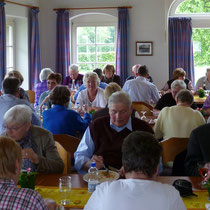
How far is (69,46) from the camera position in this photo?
9.78 meters

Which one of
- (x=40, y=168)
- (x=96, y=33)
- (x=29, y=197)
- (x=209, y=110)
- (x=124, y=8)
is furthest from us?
(x=96, y=33)

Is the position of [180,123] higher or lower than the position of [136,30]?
lower

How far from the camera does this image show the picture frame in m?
9.55

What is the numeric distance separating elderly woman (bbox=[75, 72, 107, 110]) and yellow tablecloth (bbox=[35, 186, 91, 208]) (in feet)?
11.5

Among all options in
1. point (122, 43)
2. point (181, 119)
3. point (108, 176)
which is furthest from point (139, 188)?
point (122, 43)

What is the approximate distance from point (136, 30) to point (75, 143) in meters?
6.36

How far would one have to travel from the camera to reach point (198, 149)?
300 centimetres

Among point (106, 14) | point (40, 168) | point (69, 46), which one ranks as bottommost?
point (40, 168)

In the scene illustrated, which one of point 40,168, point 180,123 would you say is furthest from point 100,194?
point 180,123

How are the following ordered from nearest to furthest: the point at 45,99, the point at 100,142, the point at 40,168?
the point at 40,168, the point at 100,142, the point at 45,99

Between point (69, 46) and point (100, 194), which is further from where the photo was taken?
point (69, 46)

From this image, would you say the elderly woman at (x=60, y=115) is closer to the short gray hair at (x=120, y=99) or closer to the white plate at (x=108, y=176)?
the short gray hair at (x=120, y=99)

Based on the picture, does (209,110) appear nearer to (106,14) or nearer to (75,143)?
(75,143)

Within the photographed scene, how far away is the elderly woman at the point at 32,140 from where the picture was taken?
292 cm
